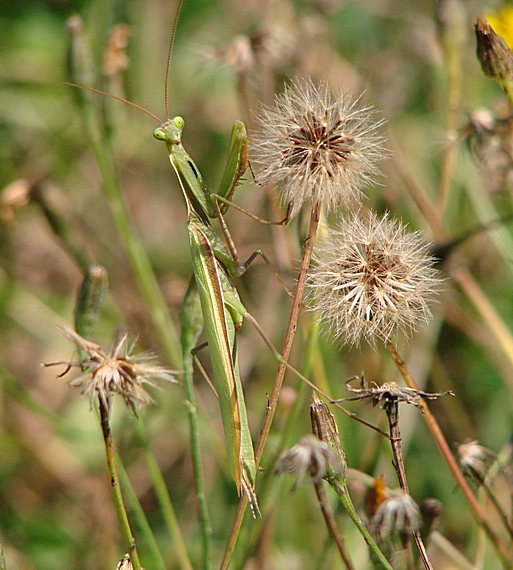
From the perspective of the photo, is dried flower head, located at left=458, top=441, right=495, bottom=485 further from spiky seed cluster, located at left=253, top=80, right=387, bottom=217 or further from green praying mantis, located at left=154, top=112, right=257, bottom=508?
spiky seed cluster, located at left=253, top=80, right=387, bottom=217

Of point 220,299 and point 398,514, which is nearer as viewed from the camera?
point 398,514

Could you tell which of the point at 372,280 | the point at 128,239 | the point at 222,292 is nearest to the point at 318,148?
the point at 372,280

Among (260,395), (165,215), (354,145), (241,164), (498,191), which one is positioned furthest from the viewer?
(165,215)

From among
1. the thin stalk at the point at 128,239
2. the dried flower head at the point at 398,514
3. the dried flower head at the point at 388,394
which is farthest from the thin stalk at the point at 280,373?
the thin stalk at the point at 128,239

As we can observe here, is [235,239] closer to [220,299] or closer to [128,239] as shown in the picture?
[128,239]

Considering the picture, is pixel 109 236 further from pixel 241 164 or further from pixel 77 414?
pixel 241 164

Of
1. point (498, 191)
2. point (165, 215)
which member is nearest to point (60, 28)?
point (165, 215)

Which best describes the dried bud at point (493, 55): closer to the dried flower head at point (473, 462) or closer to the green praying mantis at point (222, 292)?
the green praying mantis at point (222, 292)
